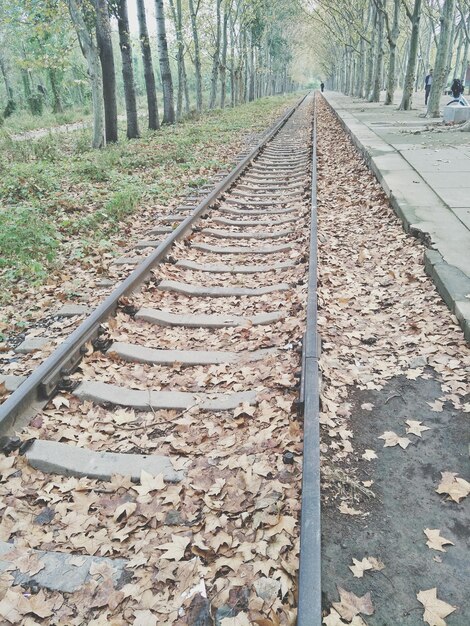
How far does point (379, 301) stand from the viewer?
5.48m

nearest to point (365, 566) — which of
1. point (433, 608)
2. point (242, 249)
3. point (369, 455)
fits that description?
point (433, 608)

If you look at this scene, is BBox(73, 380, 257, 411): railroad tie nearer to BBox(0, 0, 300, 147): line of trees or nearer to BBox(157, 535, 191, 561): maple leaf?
BBox(157, 535, 191, 561): maple leaf

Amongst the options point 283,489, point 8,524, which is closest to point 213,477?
point 283,489

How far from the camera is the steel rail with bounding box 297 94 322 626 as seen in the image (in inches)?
77.3

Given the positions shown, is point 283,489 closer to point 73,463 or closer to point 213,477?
point 213,477

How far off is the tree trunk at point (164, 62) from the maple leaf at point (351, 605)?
2066 centimetres

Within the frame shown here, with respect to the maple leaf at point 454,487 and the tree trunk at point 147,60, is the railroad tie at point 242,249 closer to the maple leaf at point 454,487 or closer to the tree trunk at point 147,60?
the maple leaf at point 454,487

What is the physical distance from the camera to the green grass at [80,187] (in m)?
7.24

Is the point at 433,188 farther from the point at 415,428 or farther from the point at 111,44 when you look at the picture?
the point at 111,44

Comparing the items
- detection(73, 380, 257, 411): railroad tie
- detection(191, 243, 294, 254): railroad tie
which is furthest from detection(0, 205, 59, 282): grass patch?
detection(73, 380, 257, 411): railroad tie

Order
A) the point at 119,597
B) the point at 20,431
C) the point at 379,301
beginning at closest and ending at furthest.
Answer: the point at 119,597
the point at 20,431
the point at 379,301

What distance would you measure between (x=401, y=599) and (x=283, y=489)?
80 cm

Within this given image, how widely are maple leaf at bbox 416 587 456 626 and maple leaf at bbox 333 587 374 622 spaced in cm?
25

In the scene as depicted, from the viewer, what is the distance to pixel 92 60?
1348cm
